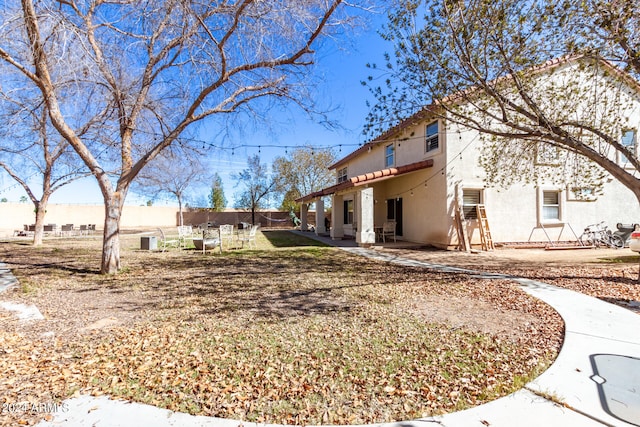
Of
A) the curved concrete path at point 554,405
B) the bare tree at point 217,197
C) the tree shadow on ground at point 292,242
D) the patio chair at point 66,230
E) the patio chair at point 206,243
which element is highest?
the bare tree at point 217,197

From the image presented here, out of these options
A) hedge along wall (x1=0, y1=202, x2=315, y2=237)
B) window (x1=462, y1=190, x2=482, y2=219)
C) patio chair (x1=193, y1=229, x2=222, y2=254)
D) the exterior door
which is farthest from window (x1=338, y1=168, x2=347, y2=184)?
patio chair (x1=193, y1=229, x2=222, y2=254)

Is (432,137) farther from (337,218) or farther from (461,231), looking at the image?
(337,218)

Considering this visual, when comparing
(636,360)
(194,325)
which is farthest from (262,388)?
(636,360)

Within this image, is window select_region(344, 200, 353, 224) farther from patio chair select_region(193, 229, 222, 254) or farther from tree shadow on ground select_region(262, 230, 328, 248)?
patio chair select_region(193, 229, 222, 254)

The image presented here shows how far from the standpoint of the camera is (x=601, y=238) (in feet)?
43.5

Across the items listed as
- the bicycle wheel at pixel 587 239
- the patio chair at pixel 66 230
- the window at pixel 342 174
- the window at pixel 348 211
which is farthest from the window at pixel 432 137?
the patio chair at pixel 66 230

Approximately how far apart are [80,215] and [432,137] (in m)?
38.3

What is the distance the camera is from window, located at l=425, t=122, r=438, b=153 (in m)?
13.1

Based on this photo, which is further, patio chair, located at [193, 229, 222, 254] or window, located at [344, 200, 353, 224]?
window, located at [344, 200, 353, 224]

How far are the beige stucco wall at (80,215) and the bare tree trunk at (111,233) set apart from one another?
86.7 ft

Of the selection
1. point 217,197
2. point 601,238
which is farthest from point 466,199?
point 217,197

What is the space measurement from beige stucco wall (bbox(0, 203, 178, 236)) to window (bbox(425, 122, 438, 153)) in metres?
32.8

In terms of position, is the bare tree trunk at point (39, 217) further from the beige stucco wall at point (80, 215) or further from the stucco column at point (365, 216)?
the stucco column at point (365, 216)

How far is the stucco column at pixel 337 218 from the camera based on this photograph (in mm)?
18344
